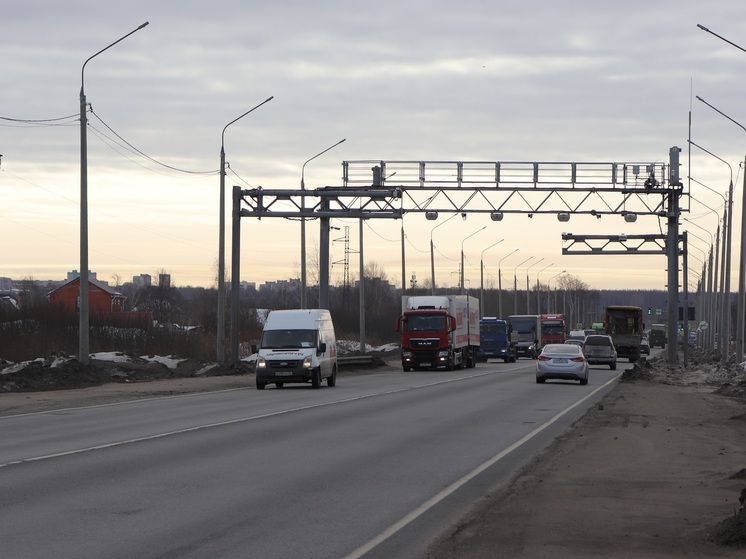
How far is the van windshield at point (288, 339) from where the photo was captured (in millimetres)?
36438

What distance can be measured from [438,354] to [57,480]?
137 feet

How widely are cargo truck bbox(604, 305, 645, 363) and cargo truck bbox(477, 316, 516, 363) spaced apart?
774 cm

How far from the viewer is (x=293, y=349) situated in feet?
119

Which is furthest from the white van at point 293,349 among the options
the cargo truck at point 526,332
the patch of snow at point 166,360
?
the cargo truck at point 526,332

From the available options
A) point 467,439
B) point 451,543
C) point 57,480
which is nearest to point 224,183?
point 467,439

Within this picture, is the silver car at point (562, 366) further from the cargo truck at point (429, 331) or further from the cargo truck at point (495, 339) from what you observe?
the cargo truck at point (495, 339)

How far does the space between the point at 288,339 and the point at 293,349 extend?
45 centimetres

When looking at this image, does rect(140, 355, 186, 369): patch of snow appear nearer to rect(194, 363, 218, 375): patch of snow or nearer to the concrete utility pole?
rect(194, 363, 218, 375): patch of snow

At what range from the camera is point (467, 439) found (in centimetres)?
1908

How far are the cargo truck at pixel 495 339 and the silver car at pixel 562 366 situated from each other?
30.0 m

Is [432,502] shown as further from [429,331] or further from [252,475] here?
[429,331]

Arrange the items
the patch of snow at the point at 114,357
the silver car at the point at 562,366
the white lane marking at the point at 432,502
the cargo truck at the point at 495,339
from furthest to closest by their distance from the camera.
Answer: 1. the cargo truck at the point at 495,339
2. the patch of snow at the point at 114,357
3. the silver car at the point at 562,366
4. the white lane marking at the point at 432,502

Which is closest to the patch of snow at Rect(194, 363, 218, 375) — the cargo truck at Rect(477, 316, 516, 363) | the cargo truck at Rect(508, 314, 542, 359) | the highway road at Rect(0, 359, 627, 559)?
the highway road at Rect(0, 359, 627, 559)

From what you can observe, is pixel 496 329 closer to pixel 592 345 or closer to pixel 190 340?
pixel 592 345
